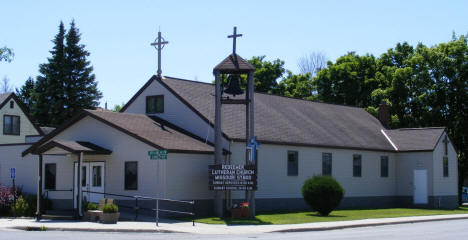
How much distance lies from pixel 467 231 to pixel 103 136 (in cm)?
1665

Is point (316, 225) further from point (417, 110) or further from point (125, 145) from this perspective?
point (417, 110)

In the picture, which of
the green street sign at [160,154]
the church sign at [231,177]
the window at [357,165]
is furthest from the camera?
the window at [357,165]

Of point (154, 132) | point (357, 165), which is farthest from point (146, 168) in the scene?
point (357, 165)

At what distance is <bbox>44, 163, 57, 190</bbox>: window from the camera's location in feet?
104

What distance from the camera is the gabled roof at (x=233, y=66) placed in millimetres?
28312

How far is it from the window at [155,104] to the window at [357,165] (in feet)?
41.4

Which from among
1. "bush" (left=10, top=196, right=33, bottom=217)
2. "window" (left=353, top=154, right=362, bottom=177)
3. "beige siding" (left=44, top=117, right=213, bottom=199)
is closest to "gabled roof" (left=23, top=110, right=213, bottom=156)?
"beige siding" (left=44, top=117, right=213, bottom=199)

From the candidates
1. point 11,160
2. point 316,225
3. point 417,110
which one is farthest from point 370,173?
point 11,160

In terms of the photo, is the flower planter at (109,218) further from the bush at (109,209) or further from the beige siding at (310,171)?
the beige siding at (310,171)

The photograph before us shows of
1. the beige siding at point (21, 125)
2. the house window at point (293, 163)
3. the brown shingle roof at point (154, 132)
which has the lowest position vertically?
the house window at point (293, 163)

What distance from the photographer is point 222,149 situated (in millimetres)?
29641

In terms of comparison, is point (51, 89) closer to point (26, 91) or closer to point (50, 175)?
point (26, 91)

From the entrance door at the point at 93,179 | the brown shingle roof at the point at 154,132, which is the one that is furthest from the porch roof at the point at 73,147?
the brown shingle roof at the point at 154,132

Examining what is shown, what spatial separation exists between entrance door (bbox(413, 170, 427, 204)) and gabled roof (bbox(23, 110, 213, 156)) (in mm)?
17248
